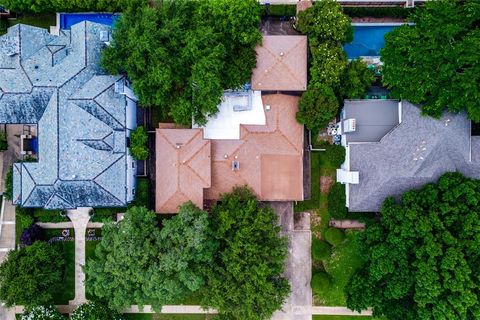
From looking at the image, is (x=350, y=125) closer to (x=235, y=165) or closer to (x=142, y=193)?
(x=235, y=165)

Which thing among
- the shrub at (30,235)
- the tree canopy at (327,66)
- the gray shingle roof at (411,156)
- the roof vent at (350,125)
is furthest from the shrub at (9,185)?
the gray shingle roof at (411,156)

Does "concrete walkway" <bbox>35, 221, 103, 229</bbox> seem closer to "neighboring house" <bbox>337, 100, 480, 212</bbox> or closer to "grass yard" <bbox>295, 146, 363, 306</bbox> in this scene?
"grass yard" <bbox>295, 146, 363, 306</bbox>

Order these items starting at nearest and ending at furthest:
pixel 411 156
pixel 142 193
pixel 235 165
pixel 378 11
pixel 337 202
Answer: pixel 411 156 → pixel 235 165 → pixel 337 202 → pixel 142 193 → pixel 378 11

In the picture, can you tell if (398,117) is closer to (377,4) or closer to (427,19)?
(427,19)

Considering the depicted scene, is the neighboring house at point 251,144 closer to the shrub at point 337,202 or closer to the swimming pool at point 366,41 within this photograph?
the shrub at point 337,202

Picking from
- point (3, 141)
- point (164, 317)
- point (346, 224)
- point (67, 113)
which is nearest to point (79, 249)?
point (164, 317)

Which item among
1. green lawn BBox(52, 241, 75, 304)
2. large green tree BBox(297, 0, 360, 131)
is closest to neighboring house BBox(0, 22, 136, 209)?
green lawn BBox(52, 241, 75, 304)

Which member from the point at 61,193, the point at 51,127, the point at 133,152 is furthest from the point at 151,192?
the point at 51,127
